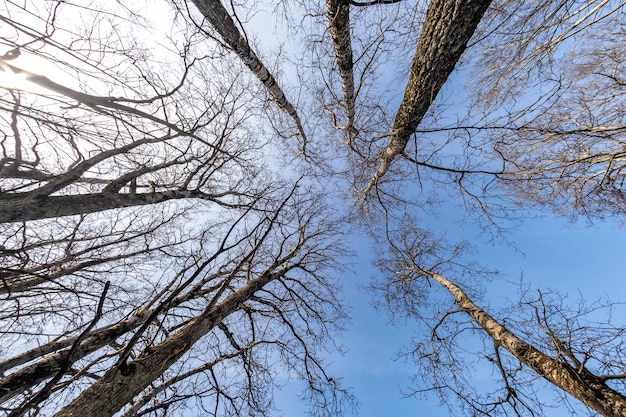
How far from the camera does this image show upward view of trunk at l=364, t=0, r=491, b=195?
8.19 ft

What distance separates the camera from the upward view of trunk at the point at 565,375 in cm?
235

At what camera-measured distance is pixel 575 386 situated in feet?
8.33

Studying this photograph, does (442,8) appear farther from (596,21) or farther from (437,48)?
(596,21)

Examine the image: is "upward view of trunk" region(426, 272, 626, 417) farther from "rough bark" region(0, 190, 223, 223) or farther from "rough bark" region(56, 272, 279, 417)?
"rough bark" region(0, 190, 223, 223)

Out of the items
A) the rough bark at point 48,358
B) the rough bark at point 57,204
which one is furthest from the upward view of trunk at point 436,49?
the rough bark at point 48,358

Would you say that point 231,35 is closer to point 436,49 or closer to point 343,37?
point 343,37

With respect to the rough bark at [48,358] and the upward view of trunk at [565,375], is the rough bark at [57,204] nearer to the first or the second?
the rough bark at [48,358]

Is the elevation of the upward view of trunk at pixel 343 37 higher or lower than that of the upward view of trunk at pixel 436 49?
higher

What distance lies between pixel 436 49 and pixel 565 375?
4025 mm

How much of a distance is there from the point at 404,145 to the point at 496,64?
2030mm

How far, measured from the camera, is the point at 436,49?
281 centimetres

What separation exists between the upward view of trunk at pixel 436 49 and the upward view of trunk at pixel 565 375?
11.6ft

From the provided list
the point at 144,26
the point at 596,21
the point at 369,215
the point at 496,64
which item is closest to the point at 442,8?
the point at 496,64

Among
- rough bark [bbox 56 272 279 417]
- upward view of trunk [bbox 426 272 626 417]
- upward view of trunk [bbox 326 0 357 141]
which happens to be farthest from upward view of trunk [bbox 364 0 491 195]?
rough bark [bbox 56 272 279 417]
